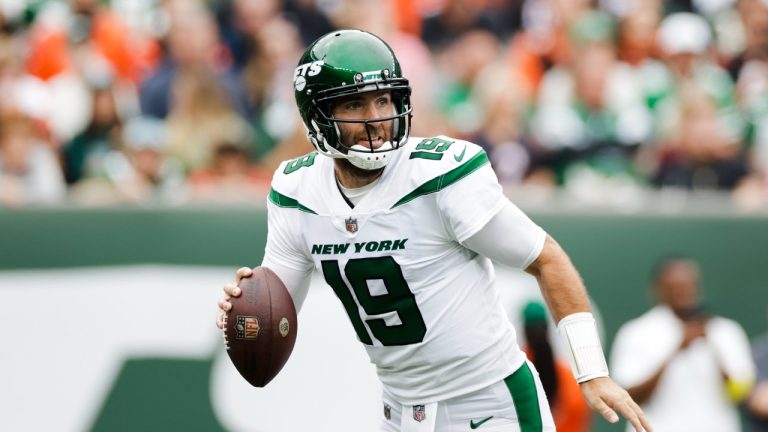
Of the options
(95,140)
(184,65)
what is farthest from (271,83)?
(95,140)

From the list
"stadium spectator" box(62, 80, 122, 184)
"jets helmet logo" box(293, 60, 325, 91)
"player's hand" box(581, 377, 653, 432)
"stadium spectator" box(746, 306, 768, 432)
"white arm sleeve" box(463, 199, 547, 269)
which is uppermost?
"jets helmet logo" box(293, 60, 325, 91)

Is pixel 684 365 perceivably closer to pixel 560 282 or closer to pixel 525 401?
→ pixel 525 401

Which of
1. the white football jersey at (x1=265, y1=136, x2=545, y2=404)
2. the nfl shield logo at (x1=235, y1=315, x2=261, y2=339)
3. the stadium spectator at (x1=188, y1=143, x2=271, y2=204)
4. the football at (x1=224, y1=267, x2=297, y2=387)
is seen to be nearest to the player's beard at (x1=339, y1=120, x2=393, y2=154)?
the white football jersey at (x1=265, y1=136, x2=545, y2=404)

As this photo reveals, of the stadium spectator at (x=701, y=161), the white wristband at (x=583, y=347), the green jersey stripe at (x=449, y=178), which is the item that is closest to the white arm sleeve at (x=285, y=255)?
the green jersey stripe at (x=449, y=178)

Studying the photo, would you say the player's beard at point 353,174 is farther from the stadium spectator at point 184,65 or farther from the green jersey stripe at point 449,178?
the stadium spectator at point 184,65

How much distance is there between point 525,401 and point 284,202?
1.07 m

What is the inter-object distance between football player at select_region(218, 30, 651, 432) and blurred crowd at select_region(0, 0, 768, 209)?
11.4ft

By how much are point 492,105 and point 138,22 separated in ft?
10.6

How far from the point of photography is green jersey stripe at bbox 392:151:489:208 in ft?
12.8

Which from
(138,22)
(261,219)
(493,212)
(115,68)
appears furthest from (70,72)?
(493,212)

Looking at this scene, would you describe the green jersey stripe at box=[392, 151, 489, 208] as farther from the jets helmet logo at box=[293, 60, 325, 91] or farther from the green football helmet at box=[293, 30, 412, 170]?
the jets helmet logo at box=[293, 60, 325, 91]

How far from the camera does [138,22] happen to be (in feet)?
32.6

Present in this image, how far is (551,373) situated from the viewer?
21.1ft

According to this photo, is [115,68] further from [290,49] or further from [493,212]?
[493,212]
